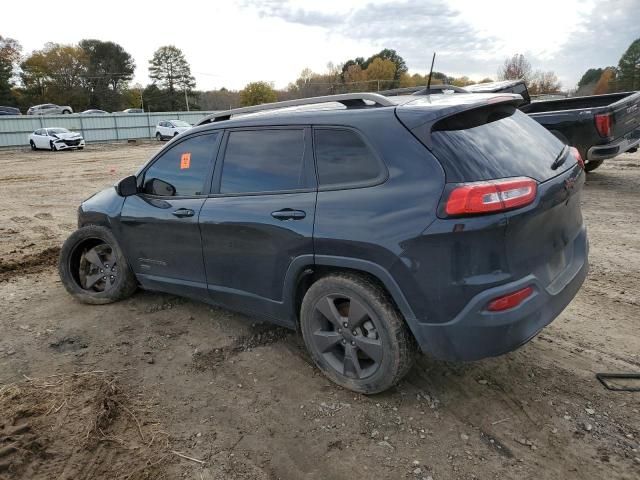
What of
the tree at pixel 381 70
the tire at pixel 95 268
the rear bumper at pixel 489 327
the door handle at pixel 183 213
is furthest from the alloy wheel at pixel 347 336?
the tree at pixel 381 70

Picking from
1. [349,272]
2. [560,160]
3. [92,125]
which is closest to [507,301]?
[349,272]

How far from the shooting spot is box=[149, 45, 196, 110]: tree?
253 feet

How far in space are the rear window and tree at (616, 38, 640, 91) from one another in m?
70.6

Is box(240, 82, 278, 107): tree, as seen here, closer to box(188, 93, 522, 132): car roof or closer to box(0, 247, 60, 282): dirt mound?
box(0, 247, 60, 282): dirt mound

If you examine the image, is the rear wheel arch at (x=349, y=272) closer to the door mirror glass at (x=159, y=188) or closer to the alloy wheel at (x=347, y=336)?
the alloy wheel at (x=347, y=336)

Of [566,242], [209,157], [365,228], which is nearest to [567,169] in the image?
[566,242]

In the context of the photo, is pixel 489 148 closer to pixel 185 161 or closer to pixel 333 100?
pixel 333 100

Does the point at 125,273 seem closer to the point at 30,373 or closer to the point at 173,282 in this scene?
the point at 173,282

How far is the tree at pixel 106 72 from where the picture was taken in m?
69.1

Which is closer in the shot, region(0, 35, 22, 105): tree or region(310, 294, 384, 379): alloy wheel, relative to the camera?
region(310, 294, 384, 379): alloy wheel

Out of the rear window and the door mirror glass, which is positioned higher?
the rear window

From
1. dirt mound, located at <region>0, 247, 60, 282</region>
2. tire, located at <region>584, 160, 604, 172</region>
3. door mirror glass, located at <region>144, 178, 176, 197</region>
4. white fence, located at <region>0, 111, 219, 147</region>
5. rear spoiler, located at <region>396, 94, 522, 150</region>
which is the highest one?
white fence, located at <region>0, 111, 219, 147</region>

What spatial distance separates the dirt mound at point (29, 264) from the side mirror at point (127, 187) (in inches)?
95.5

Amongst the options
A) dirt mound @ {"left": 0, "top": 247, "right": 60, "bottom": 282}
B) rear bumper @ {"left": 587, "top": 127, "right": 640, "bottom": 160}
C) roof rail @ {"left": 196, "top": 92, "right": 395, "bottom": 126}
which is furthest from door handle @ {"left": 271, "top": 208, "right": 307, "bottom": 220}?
rear bumper @ {"left": 587, "top": 127, "right": 640, "bottom": 160}
